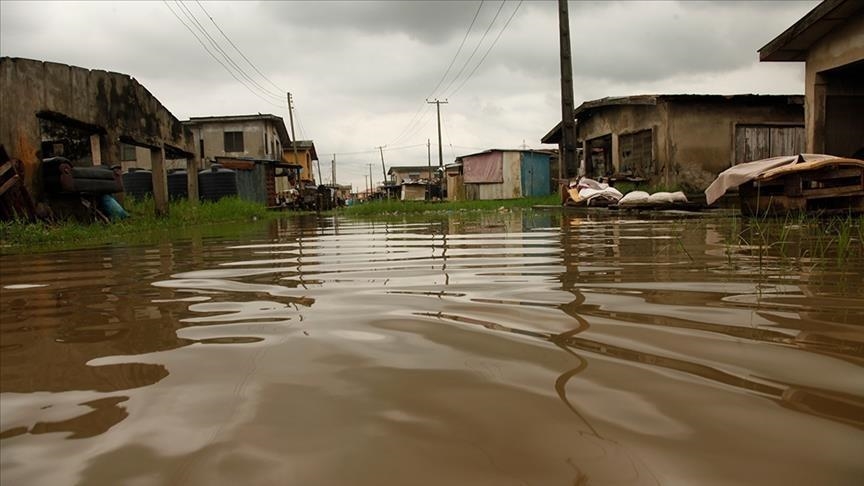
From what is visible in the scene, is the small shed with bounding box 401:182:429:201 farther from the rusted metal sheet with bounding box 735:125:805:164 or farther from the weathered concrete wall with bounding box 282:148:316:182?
the rusted metal sheet with bounding box 735:125:805:164

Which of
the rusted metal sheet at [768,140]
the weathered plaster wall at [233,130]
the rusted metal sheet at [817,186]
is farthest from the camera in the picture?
the weathered plaster wall at [233,130]

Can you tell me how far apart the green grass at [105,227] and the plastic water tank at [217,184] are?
5.69 metres

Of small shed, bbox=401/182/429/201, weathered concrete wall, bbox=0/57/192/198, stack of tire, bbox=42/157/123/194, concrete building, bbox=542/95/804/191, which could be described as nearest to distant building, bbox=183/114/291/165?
weathered concrete wall, bbox=0/57/192/198

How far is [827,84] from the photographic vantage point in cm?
915

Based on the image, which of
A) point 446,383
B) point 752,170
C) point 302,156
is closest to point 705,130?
point 752,170

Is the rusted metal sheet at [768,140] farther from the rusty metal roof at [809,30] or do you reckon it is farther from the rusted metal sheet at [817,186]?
the rusted metal sheet at [817,186]

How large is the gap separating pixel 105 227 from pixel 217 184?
1133 centimetres

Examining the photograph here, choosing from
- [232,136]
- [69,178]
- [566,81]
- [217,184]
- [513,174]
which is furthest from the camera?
[513,174]

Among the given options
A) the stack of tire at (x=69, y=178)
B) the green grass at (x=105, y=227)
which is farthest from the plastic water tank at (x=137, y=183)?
the stack of tire at (x=69, y=178)

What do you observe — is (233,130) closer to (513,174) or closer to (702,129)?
(513,174)

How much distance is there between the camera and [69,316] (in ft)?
6.39

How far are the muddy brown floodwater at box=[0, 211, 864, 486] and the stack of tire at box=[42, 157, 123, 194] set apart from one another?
6484mm

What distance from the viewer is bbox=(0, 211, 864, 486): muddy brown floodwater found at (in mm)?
823

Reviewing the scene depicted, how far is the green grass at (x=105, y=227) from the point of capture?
5.55 meters
